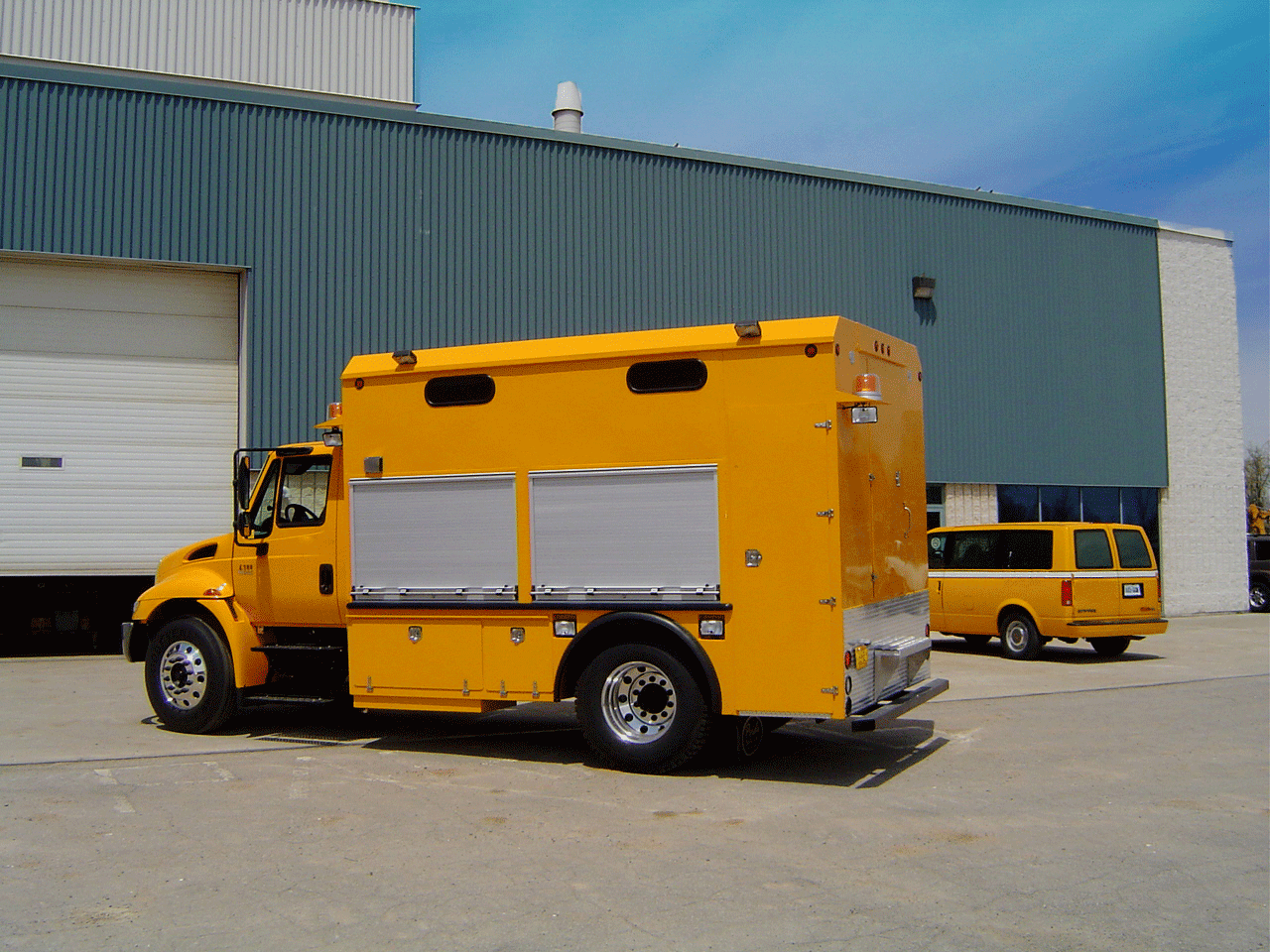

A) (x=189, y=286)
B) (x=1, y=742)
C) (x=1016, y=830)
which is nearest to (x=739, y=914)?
(x=1016, y=830)

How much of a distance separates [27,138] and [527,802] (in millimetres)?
14882

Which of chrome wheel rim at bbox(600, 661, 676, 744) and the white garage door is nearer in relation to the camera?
chrome wheel rim at bbox(600, 661, 676, 744)

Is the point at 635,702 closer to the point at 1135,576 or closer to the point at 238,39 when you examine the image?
the point at 1135,576

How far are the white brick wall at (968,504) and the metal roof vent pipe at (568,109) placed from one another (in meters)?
10.9

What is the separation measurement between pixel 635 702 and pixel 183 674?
445 centimetres

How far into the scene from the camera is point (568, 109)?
23.0 metres

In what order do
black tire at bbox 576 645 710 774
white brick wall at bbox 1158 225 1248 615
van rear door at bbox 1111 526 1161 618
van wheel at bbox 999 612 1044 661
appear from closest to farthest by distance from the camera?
black tire at bbox 576 645 710 774 < van rear door at bbox 1111 526 1161 618 < van wheel at bbox 999 612 1044 661 < white brick wall at bbox 1158 225 1248 615

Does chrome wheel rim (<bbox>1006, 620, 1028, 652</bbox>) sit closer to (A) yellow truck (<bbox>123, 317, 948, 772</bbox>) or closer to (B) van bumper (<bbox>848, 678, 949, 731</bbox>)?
(A) yellow truck (<bbox>123, 317, 948, 772</bbox>)

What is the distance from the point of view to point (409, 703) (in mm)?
9000

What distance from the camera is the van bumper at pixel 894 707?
25.2ft

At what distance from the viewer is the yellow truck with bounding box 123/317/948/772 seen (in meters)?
7.77

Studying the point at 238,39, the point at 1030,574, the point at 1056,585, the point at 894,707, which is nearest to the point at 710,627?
the point at 894,707

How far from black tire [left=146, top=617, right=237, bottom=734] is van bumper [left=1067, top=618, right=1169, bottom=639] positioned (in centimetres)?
1125

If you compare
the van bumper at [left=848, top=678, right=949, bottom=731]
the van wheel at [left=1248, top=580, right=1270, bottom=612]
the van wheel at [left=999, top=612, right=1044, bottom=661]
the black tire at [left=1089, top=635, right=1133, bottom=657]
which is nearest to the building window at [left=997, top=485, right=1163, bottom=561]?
the van wheel at [left=1248, top=580, right=1270, bottom=612]
